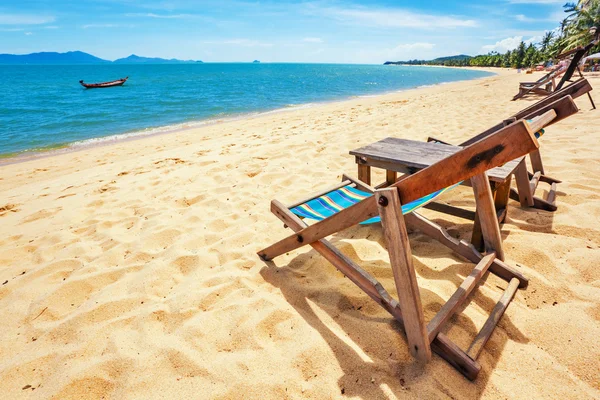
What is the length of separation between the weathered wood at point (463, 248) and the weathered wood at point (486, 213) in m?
0.09

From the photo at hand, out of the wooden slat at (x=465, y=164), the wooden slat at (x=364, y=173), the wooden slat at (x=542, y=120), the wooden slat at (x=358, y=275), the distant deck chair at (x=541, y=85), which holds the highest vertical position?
the distant deck chair at (x=541, y=85)

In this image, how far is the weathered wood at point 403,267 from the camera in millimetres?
1359

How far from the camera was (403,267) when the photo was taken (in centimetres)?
141

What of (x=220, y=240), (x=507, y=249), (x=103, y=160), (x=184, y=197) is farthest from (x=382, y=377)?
(x=103, y=160)

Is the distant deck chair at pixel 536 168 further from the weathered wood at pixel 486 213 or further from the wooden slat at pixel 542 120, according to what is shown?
the weathered wood at pixel 486 213

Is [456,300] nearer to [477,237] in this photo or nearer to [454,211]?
[477,237]

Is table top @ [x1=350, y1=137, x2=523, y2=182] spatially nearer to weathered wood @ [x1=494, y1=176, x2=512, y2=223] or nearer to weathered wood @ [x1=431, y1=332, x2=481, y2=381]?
weathered wood @ [x1=494, y1=176, x2=512, y2=223]

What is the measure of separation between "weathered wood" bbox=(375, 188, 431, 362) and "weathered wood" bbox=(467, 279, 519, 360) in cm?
23

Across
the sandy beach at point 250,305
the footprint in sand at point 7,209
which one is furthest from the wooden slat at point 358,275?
the footprint in sand at point 7,209

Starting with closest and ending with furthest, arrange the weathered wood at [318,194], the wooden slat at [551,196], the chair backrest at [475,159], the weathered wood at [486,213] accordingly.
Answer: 1. the chair backrest at [475,159]
2. the weathered wood at [486,213]
3. the weathered wood at [318,194]
4. the wooden slat at [551,196]

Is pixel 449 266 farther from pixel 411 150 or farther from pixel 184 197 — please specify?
pixel 184 197

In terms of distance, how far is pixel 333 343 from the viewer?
1.68 m

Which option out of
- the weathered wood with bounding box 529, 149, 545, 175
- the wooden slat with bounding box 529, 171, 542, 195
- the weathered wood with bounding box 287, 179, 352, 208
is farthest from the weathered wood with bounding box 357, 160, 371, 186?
the weathered wood with bounding box 529, 149, 545, 175

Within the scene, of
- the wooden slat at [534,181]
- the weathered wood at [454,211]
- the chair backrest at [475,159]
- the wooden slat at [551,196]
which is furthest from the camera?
the wooden slat at [534,181]
